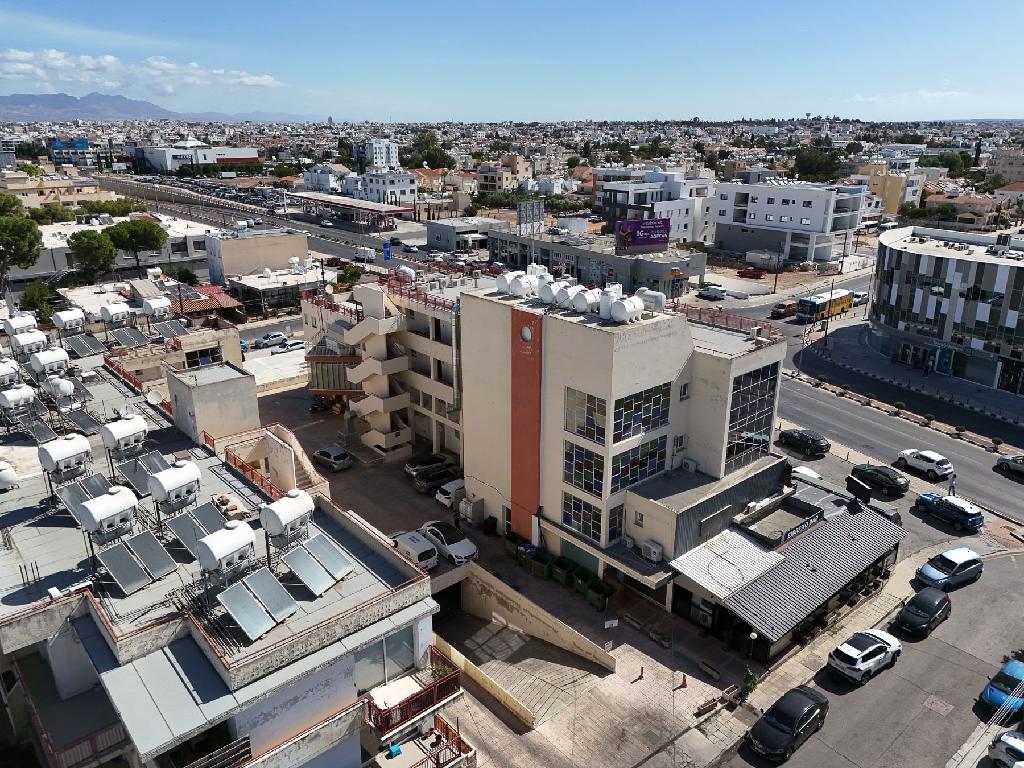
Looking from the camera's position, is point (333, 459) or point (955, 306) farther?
point (955, 306)

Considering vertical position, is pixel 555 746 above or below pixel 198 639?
below

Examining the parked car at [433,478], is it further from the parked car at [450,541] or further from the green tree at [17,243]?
the green tree at [17,243]

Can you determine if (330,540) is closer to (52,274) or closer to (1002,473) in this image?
(1002,473)

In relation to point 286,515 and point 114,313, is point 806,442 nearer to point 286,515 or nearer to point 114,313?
point 286,515

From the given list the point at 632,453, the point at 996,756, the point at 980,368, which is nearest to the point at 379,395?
the point at 632,453

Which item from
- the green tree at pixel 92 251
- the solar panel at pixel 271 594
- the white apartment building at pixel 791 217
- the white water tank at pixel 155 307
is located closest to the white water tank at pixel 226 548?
the solar panel at pixel 271 594

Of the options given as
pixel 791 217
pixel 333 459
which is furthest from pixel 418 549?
pixel 791 217
